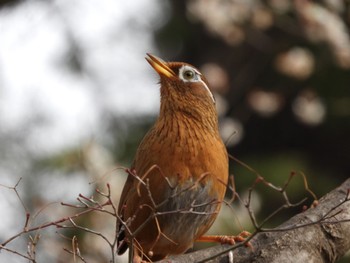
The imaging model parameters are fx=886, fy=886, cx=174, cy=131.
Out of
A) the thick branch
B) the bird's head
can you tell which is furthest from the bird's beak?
the thick branch

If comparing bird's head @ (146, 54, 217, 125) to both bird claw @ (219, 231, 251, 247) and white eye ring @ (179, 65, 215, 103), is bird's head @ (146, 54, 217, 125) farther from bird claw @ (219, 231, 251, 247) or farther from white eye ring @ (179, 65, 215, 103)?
bird claw @ (219, 231, 251, 247)

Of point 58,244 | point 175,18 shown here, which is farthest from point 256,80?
point 58,244

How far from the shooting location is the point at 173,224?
16.2ft

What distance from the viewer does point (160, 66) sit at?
5410 mm

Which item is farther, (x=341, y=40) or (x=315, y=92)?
(x=315, y=92)

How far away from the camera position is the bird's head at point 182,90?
539 cm

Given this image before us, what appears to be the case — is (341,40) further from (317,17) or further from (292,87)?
(292,87)

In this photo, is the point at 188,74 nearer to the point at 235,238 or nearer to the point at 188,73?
the point at 188,73

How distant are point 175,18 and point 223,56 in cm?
63

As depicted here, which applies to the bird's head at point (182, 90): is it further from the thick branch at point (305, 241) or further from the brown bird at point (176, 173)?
the thick branch at point (305, 241)

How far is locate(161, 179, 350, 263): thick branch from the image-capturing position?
4211mm

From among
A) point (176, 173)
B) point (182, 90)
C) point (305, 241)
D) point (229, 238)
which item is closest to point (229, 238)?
point (229, 238)

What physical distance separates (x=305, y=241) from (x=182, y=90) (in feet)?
5.09

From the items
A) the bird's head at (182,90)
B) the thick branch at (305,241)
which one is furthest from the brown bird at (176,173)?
the thick branch at (305,241)
